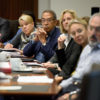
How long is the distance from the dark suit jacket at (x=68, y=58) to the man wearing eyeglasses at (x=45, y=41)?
30 cm

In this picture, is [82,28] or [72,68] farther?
[72,68]

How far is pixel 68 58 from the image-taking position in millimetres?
3627

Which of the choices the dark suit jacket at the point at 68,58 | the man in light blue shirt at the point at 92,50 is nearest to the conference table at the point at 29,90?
the man in light blue shirt at the point at 92,50

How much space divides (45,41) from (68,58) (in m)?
0.79

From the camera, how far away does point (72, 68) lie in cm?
335

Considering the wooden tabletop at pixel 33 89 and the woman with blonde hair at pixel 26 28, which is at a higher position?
the woman with blonde hair at pixel 26 28

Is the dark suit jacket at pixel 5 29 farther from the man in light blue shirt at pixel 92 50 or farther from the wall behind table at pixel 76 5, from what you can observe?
the man in light blue shirt at pixel 92 50

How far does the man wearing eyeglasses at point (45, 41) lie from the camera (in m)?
4.34

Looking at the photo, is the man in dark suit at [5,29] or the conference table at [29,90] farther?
the man in dark suit at [5,29]

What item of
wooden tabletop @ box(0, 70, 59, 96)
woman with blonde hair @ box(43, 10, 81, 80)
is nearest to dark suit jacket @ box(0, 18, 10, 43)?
woman with blonde hair @ box(43, 10, 81, 80)

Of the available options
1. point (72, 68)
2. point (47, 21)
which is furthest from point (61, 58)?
point (47, 21)

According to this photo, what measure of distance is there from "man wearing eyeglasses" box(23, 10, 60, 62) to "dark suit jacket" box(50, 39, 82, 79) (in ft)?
0.98

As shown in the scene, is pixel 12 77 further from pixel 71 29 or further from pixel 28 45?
pixel 28 45

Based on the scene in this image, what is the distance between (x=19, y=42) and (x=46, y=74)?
2569mm
